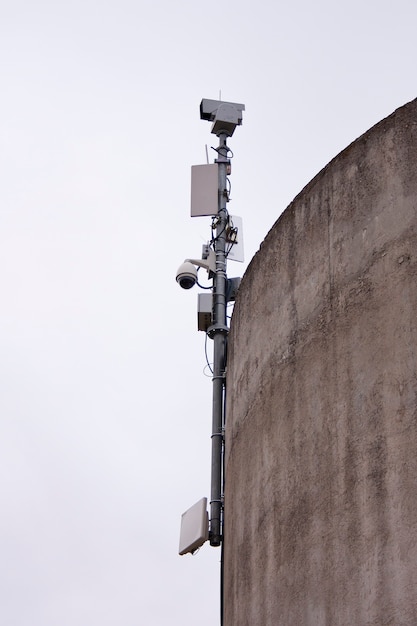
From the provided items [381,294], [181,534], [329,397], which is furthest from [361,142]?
[181,534]

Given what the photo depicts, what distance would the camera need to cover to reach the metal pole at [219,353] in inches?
395

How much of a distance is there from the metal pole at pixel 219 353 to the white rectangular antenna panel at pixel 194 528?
91 mm

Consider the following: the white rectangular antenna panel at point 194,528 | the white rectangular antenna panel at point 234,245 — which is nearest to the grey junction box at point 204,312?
the white rectangular antenna panel at point 234,245

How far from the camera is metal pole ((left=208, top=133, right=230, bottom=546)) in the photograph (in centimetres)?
1004

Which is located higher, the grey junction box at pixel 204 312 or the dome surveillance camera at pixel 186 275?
the dome surveillance camera at pixel 186 275

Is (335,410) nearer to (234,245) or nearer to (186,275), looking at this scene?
(186,275)

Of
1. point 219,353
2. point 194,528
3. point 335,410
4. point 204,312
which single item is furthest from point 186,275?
point 335,410

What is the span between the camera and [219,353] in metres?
10.8

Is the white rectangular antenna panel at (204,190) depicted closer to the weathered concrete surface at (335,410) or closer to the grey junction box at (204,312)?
the grey junction box at (204,312)

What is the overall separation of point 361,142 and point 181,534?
15.0 ft

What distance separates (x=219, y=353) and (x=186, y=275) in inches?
44.4

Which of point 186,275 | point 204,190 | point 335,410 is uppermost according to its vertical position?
point 204,190

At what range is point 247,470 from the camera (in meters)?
8.41

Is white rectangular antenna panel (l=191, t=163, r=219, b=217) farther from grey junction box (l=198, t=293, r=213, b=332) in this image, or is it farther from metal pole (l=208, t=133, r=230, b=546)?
grey junction box (l=198, t=293, r=213, b=332)
